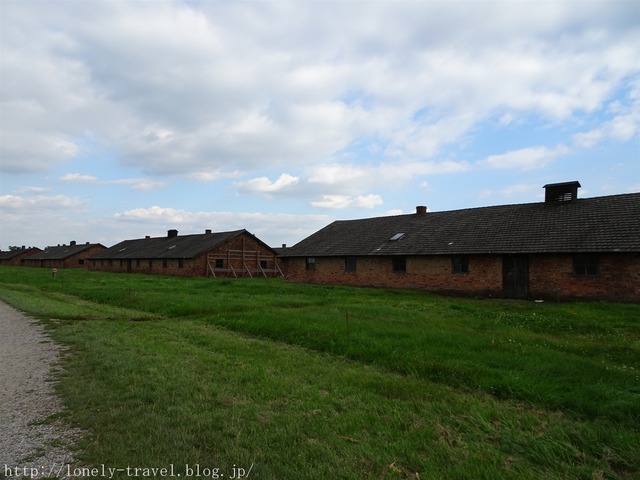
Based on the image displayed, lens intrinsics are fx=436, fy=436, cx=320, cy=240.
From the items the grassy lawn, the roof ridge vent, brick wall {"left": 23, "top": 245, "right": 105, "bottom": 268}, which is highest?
the roof ridge vent

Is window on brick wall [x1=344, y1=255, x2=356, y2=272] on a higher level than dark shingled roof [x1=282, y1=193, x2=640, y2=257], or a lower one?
lower

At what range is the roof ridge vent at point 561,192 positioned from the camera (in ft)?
80.6

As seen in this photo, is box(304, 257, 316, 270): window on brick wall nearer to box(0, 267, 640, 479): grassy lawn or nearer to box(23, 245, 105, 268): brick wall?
box(0, 267, 640, 479): grassy lawn

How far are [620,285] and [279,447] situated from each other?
1938cm

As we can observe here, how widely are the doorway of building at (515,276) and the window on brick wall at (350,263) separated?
9.31 metres

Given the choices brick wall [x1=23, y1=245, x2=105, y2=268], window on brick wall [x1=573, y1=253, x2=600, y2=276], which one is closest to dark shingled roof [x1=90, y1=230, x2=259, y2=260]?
brick wall [x1=23, y1=245, x2=105, y2=268]

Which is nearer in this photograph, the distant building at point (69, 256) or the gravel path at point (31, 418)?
the gravel path at point (31, 418)

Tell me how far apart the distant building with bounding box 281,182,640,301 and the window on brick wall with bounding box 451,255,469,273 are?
0.17 feet

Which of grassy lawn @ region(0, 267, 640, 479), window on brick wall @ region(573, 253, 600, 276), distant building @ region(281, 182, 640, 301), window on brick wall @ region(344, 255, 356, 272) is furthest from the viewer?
window on brick wall @ region(344, 255, 356, 272)

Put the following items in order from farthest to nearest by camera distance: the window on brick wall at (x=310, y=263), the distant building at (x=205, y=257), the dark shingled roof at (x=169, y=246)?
the dark shingled roof at (x=169, y=246)
the distant building at (x=205, y=257)
the window on brick wall at (x=310, y=263)

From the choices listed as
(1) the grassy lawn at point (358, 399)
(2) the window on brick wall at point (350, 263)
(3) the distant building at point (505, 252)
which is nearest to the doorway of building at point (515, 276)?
(3) the distant building at point (505, 252)

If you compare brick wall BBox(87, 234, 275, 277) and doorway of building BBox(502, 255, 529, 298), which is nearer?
doorway of building BBox(502, 255, 529, 298)

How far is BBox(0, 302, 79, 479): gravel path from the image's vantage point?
388cm

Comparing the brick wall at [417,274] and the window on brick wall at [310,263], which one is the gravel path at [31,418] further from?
the window on brick wall at [310,263]
